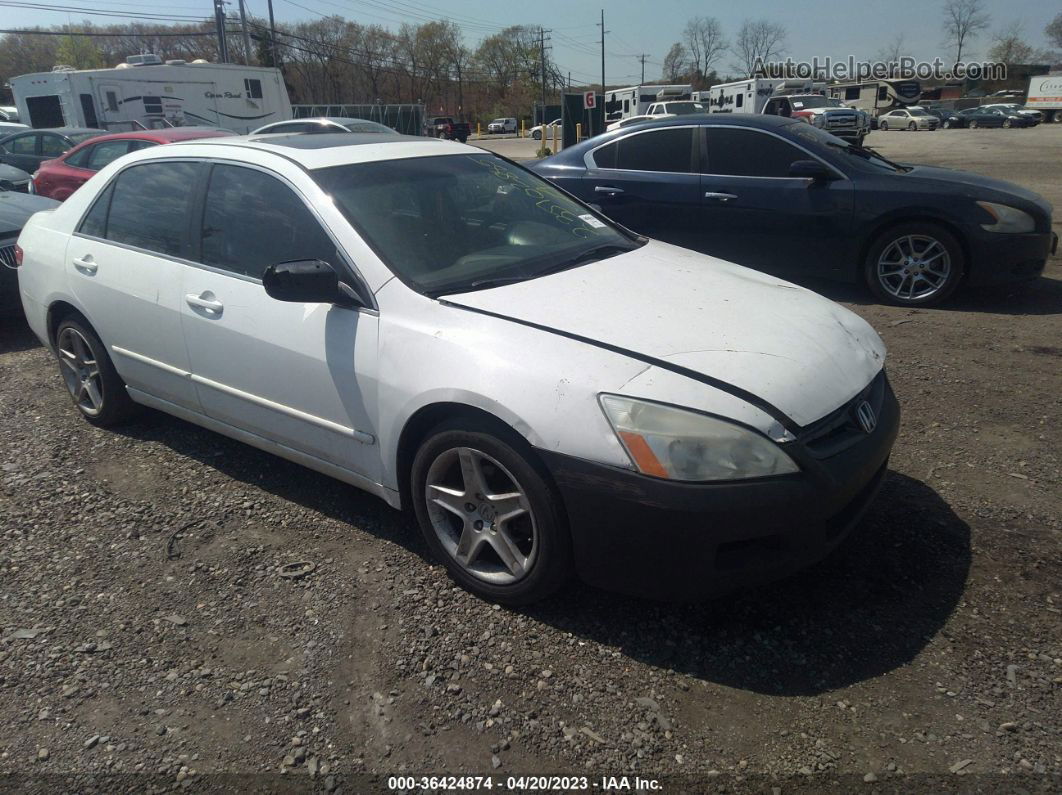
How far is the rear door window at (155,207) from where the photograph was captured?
3.65 m

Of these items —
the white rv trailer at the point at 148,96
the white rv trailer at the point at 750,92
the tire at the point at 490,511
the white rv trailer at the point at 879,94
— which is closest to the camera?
the tire at the point at 490,511

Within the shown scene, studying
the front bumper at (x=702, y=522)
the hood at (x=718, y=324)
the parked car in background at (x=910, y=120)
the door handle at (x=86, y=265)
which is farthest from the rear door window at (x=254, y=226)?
the parked car in background at (x=910, y=120)

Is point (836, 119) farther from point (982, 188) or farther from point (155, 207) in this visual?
point (155, 207)

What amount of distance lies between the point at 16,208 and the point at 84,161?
14.1ft

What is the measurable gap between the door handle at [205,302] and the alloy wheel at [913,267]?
5.14 metres

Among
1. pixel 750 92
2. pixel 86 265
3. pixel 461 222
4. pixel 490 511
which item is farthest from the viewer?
pixel 750 92

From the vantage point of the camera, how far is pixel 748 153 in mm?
6668

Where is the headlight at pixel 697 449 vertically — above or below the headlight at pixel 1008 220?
below

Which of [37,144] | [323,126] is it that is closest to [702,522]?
[323,126]

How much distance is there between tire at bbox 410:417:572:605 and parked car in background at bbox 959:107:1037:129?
55.4m

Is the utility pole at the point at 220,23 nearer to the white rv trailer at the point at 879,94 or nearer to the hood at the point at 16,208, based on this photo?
the hood at the point at 16,208

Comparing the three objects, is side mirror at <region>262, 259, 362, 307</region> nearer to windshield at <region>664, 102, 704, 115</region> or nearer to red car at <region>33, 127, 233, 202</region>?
red car at <region>33, 127, 233, 202</region>

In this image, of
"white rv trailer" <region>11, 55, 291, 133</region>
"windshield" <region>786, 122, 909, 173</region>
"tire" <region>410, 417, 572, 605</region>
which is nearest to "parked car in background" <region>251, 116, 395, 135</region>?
"white rv trailer" <region>11, 55, 291, 133</region>

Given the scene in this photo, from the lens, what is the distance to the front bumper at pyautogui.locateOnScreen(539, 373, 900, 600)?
7.46 ft
